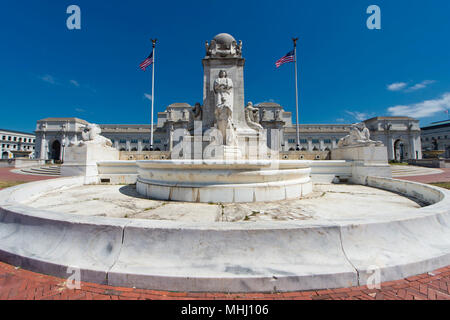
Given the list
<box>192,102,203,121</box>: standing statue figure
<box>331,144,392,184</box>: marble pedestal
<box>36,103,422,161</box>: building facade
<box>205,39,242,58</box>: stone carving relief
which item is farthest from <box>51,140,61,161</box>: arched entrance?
<box>331,144,392,184</box>: marble pedestal

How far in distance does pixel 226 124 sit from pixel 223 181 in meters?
5.03

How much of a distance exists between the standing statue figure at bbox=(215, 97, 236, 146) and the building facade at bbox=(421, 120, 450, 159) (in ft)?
344

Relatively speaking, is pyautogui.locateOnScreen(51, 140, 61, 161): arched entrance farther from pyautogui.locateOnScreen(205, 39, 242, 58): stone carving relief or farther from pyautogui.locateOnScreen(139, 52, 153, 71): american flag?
pyautogui.locateOnScreen(205, 39, 242, 58): stone carving relief

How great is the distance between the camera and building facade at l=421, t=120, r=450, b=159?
79688 mm

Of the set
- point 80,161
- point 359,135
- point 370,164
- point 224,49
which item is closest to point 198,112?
point 224,49

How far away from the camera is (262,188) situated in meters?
4.71

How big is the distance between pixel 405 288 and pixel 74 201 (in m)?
6.09

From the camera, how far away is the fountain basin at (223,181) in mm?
4605

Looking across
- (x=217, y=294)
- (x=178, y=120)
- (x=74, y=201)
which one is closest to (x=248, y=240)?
(x=217, y=294)

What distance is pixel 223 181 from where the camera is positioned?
467 centimetres

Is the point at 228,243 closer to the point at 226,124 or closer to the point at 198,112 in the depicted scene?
the point at 226,124

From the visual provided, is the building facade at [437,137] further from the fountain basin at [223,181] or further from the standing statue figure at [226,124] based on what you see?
the fountain basin at [223,181]

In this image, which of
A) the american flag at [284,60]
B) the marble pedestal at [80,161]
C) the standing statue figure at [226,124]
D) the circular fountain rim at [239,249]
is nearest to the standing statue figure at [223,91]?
the standing statue figure at [226,124]

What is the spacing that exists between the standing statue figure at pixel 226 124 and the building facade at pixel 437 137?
10482 cm
